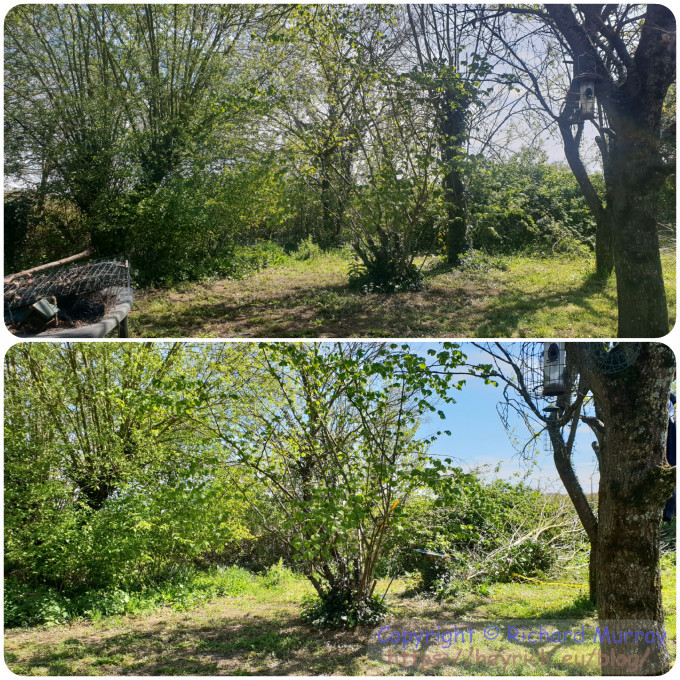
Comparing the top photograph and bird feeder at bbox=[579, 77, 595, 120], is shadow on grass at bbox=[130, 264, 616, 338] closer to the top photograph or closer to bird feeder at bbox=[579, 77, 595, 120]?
the top photograph

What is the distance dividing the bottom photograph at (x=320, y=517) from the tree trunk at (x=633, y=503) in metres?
0.01

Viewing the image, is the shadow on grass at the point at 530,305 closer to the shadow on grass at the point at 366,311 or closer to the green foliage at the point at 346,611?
the shadow on grass at the point at 366,311

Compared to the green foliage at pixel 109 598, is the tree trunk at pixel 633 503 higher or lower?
higher

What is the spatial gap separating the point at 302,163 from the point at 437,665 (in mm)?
5483

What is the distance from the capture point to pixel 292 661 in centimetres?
394

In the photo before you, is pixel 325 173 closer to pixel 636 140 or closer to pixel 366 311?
pixel 366 311

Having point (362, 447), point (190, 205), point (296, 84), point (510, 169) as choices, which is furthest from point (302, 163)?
point (362, 447)

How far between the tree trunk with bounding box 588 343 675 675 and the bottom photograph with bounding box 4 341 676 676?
0.01m

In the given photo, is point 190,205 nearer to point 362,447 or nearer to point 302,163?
point 302,163

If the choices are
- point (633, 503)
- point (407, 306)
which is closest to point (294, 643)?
point (633, 503)

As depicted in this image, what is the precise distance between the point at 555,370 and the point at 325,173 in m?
4.15

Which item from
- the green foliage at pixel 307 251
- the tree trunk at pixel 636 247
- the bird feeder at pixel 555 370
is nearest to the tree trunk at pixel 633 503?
the bird feeder at pixel 555 370

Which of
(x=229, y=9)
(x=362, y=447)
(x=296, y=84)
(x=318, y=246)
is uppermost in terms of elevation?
(x=229, y=9)

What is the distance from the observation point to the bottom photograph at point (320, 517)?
3.38 metres
